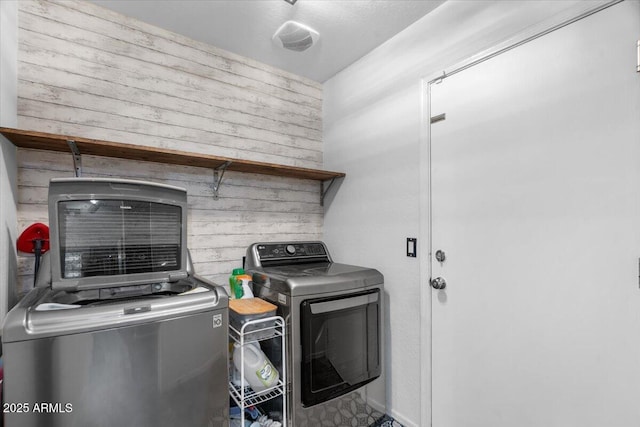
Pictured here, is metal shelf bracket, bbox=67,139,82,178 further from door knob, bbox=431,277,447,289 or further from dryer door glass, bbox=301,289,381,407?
door knob, bbox=431,277,447,289

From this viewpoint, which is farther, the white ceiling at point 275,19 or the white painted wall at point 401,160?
the white ceiling at point 275,19

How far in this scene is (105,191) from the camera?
1.30 meters

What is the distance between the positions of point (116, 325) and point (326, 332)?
985 mm

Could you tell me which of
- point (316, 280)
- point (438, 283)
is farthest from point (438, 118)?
point (316, 280)

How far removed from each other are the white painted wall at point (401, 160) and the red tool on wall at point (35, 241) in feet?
5.99

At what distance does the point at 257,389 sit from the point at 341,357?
477 mm

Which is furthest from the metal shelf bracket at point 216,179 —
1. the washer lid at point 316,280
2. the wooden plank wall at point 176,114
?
the washer lid at point 316,280

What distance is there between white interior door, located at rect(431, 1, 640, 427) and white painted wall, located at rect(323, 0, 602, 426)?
11 centimetres

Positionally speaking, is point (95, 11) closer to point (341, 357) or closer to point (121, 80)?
point (121, 80)

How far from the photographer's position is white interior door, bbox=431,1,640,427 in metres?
1.10

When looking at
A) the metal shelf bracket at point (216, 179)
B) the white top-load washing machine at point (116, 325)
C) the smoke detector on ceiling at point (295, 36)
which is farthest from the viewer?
the metal shelf bracket at point (216, 179)

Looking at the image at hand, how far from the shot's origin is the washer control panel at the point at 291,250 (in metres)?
2.13

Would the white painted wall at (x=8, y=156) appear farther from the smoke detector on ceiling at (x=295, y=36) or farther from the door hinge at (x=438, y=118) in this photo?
the door hinge at (x=438, y=118)

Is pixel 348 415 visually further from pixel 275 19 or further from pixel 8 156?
pixel 275 19
